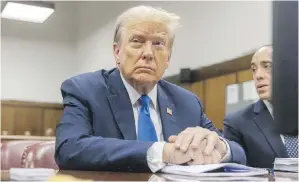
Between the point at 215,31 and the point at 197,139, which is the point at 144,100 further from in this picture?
the point at 215,31

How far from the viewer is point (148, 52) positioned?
1699 mm

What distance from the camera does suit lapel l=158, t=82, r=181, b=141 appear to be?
1.65 meters

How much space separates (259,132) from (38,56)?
791 cm

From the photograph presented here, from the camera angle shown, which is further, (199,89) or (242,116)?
(199,89)

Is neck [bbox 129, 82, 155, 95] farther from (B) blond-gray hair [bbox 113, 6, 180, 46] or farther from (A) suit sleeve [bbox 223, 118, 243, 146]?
(A) suit sleeve [bbox 223, 118, 243, 146]

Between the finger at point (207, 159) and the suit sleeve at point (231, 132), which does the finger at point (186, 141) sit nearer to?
the finger at point (207, 159)

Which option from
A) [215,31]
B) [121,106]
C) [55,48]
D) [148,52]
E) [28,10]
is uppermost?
[28,10]

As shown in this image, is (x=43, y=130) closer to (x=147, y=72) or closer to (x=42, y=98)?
(x=42, y=98)

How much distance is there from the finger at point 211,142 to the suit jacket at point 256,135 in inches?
30.5

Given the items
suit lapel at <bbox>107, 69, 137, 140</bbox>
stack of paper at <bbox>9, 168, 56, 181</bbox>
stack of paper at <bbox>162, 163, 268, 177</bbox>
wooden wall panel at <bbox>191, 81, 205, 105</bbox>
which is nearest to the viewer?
stack of paper at <bbox>162, 163, 268, 177</bbox>

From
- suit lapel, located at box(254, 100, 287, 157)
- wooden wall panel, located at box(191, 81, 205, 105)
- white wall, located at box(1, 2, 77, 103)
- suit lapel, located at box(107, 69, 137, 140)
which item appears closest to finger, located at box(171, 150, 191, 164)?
suit lapel, located at box(107, 69, 137, 140)

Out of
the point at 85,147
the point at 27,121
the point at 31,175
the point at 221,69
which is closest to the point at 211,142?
the point at 85,147

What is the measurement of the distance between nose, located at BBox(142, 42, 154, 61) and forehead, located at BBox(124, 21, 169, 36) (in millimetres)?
44

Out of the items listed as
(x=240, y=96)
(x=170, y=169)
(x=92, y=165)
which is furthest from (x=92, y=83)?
(x=240, y=96)
